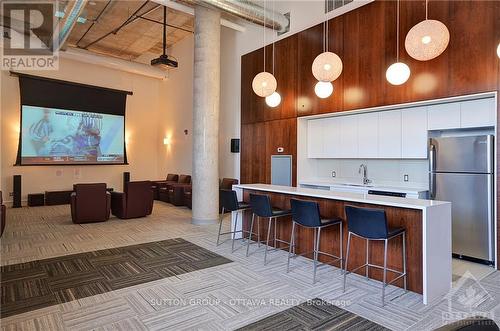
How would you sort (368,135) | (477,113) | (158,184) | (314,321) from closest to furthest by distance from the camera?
(314,321)
(477,113)
(368,135)
(158,184)

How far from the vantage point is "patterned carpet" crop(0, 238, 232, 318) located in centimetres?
296

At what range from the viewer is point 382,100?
480 centimetres

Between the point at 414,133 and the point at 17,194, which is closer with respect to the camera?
the point at 414,133

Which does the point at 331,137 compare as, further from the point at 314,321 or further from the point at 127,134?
the point at 127,134

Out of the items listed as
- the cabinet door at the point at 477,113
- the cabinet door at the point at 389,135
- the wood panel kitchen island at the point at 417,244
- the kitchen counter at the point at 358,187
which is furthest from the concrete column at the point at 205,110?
the cabinet door at the point at 477,113

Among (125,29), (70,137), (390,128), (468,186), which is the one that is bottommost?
(468,186)

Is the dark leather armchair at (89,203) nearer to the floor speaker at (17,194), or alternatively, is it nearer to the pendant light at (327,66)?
the floor speaker at (17,194)

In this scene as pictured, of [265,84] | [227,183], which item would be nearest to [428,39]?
[265,84]

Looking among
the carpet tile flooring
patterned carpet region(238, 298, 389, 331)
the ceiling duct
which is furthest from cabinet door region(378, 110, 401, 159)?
patterned carpet region(238, 298, 389, 331)

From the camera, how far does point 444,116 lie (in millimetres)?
4375

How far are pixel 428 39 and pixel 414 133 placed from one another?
186 centimetres

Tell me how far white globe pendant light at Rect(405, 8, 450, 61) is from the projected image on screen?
945 centimetres

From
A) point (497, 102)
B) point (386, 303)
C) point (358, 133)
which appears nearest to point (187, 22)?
point (358, 133)

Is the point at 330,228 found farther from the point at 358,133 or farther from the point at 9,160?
the point at 9,160
